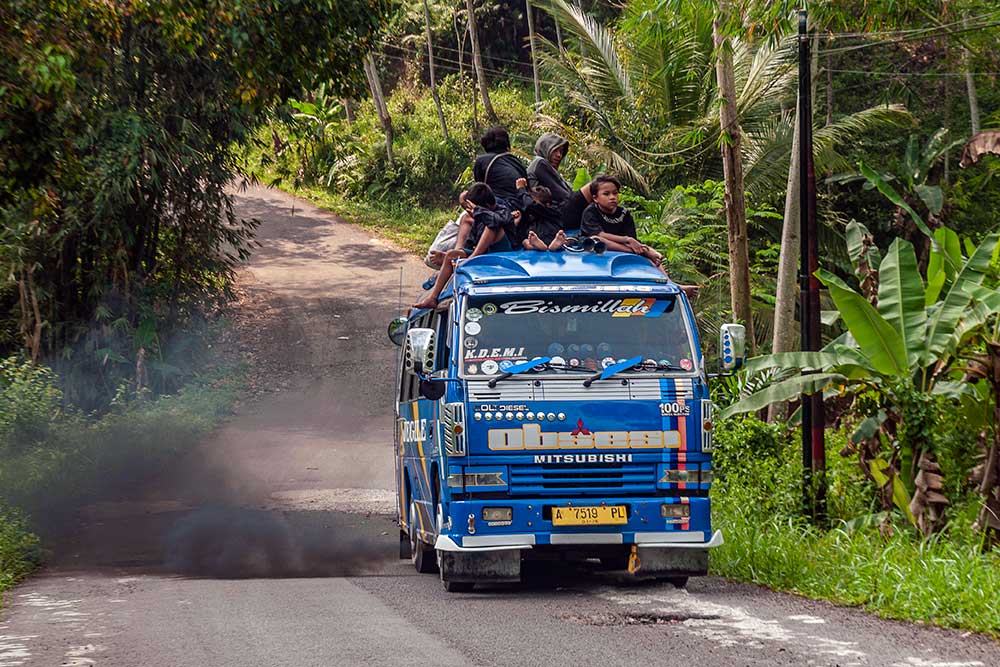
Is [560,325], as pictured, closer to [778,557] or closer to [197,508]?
[778,557]

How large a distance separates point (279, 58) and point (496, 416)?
19.8ft

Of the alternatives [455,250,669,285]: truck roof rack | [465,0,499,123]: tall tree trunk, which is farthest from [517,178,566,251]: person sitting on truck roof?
[465,0,499,123]: tall tree trunk

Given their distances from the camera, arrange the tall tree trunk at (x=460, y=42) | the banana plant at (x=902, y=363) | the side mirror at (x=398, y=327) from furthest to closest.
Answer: the tall tree trunk at (x=460, y=42) < the side mirror at (x=398, y=327) < the banana plant at (x=902, y=363)

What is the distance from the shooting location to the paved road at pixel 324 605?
6.94 m

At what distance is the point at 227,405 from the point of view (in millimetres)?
24141

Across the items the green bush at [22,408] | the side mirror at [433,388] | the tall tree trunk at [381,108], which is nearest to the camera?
the side mirror at [433,388]

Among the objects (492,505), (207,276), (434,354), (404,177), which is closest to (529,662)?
(492,505)

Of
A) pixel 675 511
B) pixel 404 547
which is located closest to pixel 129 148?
pixel 404 547

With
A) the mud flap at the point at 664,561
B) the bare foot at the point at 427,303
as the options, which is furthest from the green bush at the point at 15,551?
the mud flap at the point at 664,561

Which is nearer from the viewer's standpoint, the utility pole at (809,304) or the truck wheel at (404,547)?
the utility pole at (809,304)

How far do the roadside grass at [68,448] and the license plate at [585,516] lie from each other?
5628 millimetres

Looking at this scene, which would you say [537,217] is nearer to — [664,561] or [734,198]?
[664,561]

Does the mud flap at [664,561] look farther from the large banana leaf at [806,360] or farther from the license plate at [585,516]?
the large banana leaf at [806,360]

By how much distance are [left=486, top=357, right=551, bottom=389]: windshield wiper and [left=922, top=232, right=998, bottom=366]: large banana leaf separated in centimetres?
376
